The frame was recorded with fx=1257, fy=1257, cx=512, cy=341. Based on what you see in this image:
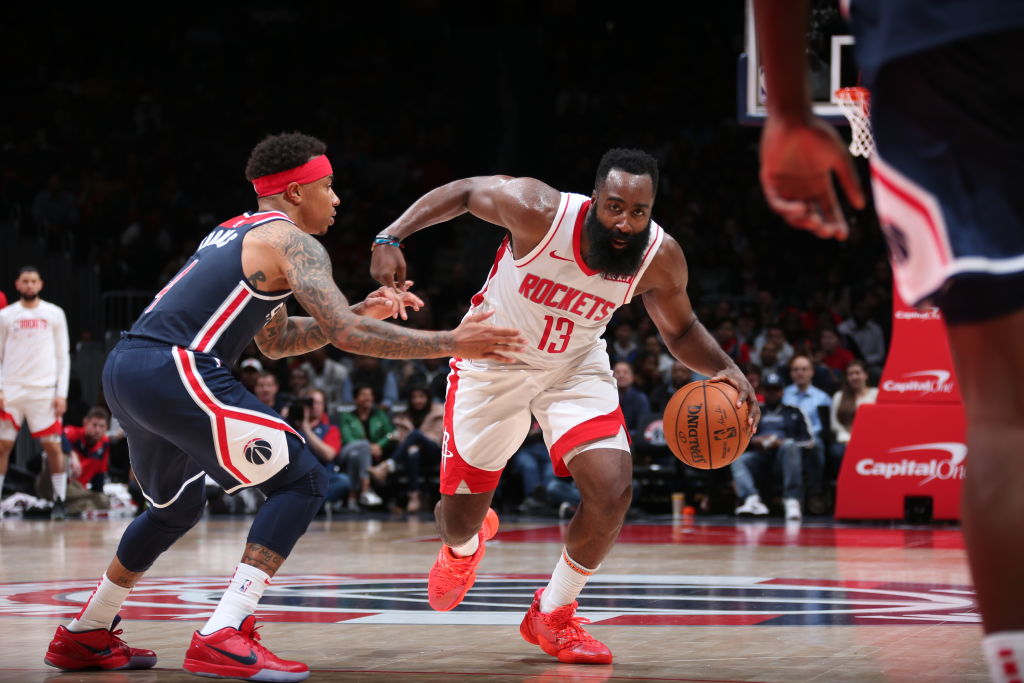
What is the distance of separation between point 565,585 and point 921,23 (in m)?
3.17

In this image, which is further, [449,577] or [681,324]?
[449,577]

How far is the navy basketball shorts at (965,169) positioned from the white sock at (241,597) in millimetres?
2640

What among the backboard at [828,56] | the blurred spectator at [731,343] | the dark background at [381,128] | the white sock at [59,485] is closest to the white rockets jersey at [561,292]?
the backboard at [828,56]

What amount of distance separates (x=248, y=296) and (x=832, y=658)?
2.30 meters

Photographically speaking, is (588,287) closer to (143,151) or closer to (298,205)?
(298,205)

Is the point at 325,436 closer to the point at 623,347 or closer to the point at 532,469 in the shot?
the point at 532,469

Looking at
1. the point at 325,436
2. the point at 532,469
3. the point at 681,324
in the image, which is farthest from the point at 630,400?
the point at 681,324

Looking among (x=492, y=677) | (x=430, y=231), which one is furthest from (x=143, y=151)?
(x=492, y=677)

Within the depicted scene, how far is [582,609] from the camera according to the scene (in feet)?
→ 19.0

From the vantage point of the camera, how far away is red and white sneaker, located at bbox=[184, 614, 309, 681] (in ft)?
12.6

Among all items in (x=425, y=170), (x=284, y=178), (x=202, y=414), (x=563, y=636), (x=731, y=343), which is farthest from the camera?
(x=425, y=170)

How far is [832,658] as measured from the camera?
167 inches

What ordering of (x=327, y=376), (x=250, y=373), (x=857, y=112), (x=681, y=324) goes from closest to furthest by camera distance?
(x=681, y=324)
(x=857, y=112)
(x=250, y=373)
(x=327, y=376)

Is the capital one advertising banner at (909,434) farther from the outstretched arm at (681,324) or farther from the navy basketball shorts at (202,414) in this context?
the navy basketball shorts at (202,414)
